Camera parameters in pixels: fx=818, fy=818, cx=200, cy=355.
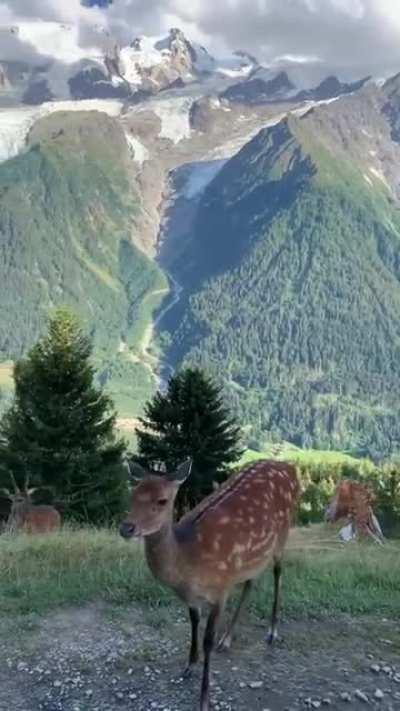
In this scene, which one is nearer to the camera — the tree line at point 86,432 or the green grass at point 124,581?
the green grass at point 124,581

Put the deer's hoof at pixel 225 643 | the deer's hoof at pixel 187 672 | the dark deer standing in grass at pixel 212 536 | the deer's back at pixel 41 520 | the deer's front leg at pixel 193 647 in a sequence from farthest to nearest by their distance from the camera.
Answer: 1. the deer's back at pixel 41 520
2. the deer's hoof at pixel 225 643
3. the deer's hoof at pixel 187 672
4. the deer's front leg at pixel 193 647
5. the dark deer standing in grass at pixel 212 536

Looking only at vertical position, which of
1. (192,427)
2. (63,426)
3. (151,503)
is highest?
(192,427)

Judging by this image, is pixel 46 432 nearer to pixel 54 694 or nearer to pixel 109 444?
pixel 109 444

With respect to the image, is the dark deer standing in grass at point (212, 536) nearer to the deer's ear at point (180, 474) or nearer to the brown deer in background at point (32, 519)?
the deer's ear at point (180, 474)

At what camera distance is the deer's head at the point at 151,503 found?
26.6 feet

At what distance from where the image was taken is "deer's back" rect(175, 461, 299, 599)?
8.80m

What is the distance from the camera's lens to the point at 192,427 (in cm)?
4097

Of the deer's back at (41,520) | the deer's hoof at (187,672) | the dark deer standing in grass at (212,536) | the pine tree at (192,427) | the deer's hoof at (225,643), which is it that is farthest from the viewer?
the pine tree at (192,427)

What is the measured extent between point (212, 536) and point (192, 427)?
3198cm

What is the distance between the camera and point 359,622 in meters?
11.0

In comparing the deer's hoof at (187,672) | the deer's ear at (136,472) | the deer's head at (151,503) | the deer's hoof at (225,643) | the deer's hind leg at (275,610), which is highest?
the deer's ear at (136,472)

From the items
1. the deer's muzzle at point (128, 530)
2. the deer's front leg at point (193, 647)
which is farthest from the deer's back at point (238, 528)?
the deer's muzzle at point (128, 530)

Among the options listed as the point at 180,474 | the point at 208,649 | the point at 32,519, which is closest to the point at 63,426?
the point at 32,519

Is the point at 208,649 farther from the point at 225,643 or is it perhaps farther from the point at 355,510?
the point at 355,510
